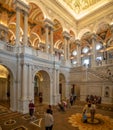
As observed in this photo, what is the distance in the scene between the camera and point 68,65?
2116 cm

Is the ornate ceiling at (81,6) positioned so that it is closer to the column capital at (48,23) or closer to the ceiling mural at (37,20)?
the ceiling mural at (37,20)

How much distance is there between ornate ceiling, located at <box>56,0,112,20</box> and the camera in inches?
831

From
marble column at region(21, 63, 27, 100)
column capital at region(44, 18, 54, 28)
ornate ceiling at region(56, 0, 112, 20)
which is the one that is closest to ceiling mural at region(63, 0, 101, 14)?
ornate ceiling at region(56, 0, 112, 20)

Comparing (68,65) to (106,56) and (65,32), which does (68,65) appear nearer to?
(65,32)

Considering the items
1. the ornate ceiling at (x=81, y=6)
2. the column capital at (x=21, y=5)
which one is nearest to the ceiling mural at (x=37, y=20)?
the ornate ceiling at (x=81, y=6)

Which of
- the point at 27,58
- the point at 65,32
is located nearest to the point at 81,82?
the point at 65,32

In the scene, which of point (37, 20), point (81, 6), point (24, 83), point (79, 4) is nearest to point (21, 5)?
point (37, 20)

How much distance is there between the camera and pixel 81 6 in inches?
894

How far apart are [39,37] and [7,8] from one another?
27.6ft

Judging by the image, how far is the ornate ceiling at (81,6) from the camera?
21.1 m

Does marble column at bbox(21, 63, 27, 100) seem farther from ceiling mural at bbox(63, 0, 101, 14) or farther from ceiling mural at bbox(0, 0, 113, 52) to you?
Answer: ceiling mural at bbox(63, 0, 101, 14)

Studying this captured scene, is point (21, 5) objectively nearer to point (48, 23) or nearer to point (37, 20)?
point (48, 23)

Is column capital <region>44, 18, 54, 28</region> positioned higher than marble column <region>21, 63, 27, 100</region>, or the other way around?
column capital <region>44, 18, 54, 28</region>

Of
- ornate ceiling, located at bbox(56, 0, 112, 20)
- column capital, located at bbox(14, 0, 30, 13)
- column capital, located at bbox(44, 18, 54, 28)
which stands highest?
ornate ceiling, located at bbox(56, 0, 112, 20)
